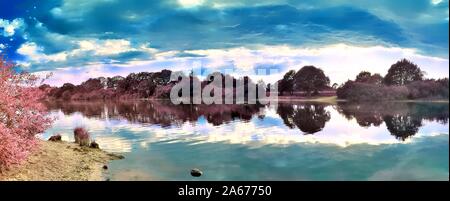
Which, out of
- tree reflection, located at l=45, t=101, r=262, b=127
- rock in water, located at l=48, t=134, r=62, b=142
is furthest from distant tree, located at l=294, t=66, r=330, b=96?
rock in water, located at l=48, t=134, r=62, b=142

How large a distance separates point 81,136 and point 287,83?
23.7ft

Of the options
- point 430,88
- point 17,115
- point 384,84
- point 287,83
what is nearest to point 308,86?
point 287,83

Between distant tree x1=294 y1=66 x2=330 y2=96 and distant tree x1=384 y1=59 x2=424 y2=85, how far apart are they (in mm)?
1875

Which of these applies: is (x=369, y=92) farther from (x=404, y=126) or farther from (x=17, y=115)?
(x=17, y=115)

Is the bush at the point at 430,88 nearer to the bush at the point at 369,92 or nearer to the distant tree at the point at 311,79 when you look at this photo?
the bush at the point at 369,92

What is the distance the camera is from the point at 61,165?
37.9 ft

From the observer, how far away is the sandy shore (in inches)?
407

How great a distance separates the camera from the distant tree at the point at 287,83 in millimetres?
Answer: 14087

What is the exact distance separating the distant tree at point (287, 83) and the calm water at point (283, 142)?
2.50 ft

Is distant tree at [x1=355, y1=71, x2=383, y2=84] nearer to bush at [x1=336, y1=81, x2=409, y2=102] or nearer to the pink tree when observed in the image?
bush at [x1=336, y1=81, x2=409, y2=102]

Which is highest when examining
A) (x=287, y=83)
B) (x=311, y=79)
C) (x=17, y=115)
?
(x=311, y=79)

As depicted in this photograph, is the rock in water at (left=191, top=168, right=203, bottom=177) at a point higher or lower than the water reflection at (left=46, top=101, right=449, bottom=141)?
lower

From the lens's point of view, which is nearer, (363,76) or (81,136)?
(363,76)

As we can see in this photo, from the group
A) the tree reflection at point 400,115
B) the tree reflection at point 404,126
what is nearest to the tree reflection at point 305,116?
the tree reflection at point 400,115
